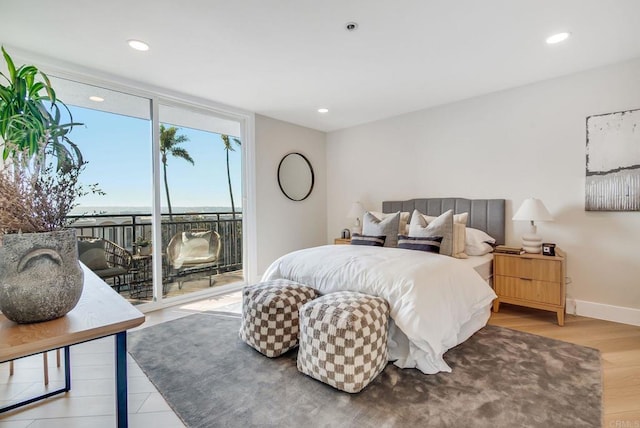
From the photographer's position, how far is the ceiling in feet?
6.76

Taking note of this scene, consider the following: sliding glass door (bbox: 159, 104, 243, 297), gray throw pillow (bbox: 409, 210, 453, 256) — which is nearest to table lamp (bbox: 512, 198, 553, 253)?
gray throw pillow (bbox: 409, 210, 453, 256)

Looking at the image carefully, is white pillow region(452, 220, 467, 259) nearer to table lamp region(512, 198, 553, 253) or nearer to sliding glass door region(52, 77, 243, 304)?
table lamp region(512, 198, 553, 253)

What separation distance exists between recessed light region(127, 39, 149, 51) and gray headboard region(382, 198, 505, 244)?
3.45 metres

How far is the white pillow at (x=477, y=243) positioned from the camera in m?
3.30

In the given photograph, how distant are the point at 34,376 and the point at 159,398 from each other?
1.02 metres

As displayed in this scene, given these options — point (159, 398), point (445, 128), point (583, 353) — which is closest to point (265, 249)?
point (159, 398)

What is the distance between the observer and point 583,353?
7.46 feet

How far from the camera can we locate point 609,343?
8.05 ft

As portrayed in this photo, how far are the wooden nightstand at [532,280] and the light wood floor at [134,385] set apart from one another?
21 centimetres

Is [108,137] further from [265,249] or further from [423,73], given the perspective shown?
[423,73]

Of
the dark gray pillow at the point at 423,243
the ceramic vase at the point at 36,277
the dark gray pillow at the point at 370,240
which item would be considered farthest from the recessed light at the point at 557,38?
the ceramic vase at the point at 36,277

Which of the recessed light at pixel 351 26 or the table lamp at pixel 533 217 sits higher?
the recessed light at pixel 351 26

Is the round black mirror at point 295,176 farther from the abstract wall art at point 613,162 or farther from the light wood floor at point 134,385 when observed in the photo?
the abstract wall art at point 613,162

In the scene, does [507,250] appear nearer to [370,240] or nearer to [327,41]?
[370,240]
